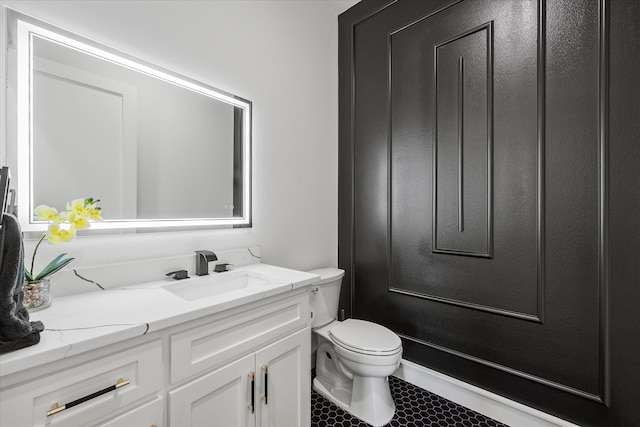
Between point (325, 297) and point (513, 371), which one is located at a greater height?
point (325, 297)

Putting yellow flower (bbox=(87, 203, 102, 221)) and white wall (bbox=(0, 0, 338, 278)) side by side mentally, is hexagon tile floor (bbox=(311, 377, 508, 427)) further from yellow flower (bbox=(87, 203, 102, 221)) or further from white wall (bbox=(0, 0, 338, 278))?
yellow flower (bbox=(87, 203, 102, 221))

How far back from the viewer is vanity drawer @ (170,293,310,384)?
932 mm

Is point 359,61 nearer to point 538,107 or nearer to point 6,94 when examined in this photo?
point 538,107

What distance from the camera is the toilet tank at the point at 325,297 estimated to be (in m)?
1.86

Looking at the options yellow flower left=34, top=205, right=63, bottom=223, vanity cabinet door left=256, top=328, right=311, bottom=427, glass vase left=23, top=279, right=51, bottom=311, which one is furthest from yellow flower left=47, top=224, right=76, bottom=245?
vanity cabinet door left=256, top=328, right=311, bottom=427

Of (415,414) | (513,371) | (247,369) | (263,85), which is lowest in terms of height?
(415,414)

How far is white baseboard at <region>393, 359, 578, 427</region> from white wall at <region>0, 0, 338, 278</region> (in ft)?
3.11

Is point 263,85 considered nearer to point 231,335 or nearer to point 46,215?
point 46,215

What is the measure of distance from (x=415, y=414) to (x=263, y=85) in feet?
6.91

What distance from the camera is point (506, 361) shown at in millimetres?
1585

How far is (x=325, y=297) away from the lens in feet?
6.40

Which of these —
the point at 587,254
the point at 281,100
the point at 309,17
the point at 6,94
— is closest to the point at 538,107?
the point at 587,254

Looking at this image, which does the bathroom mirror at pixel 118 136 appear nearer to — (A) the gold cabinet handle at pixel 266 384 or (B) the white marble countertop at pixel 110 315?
(B) the white marble countertop at pixel 110 315

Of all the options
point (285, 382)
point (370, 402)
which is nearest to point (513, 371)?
point (370, 402)
